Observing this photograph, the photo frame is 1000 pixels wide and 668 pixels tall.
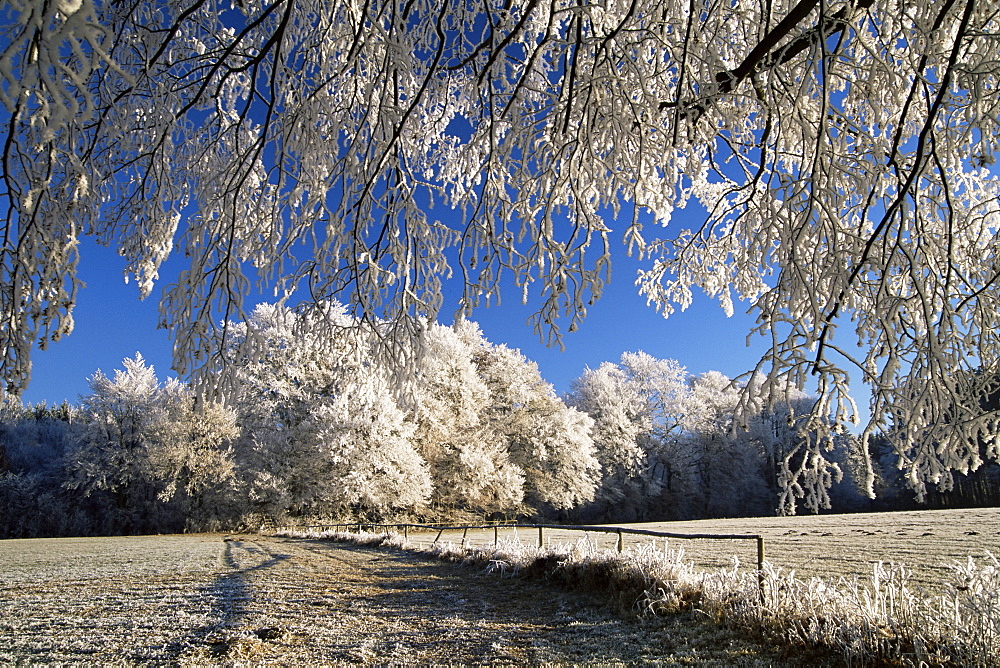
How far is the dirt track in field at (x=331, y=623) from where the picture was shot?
11.6ft

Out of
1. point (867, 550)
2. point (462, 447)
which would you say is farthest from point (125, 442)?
point (867, 550)

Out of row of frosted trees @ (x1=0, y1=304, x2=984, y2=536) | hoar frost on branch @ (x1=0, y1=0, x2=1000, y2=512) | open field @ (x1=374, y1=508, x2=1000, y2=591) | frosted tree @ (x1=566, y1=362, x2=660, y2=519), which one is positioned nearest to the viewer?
hoar frost on branch @ (x1=0, y1=0, x2=1000, y2=512)

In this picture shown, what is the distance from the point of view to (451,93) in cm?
411

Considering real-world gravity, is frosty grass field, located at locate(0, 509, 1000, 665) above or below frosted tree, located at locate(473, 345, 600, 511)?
below

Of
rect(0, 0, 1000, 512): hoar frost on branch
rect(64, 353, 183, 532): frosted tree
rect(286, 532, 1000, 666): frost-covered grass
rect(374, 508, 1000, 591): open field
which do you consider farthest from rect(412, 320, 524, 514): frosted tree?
rect(0, 0, 1000, 512): hoar frost on branch

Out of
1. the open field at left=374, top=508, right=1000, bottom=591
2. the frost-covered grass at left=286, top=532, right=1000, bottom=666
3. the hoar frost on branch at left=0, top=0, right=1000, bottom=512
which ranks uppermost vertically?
the hoar frost on branch at left=0, top=0, right=1000, bottom=512

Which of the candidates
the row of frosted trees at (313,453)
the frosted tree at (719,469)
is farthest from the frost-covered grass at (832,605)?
the frosted tree at (719,469)

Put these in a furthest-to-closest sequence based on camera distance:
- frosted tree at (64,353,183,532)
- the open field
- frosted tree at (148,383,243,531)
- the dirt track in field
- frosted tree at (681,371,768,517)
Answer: frosted tree at (681,371,768,517) < frosted tree at (64,353,183,532) < frosted tree at (148,383,243,531) < the open field < the dirt track in field

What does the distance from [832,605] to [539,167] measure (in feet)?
9.92

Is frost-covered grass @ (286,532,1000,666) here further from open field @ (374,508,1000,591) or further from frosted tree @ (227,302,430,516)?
frosted tree @ (227,302,430,516)

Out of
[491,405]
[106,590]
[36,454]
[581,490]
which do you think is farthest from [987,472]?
[36,454]

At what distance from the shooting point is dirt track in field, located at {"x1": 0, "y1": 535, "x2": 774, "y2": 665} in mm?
3545

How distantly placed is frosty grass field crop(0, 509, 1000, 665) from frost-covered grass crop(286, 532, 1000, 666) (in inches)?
9.2

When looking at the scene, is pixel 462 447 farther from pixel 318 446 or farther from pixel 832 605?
pixel 832 605
